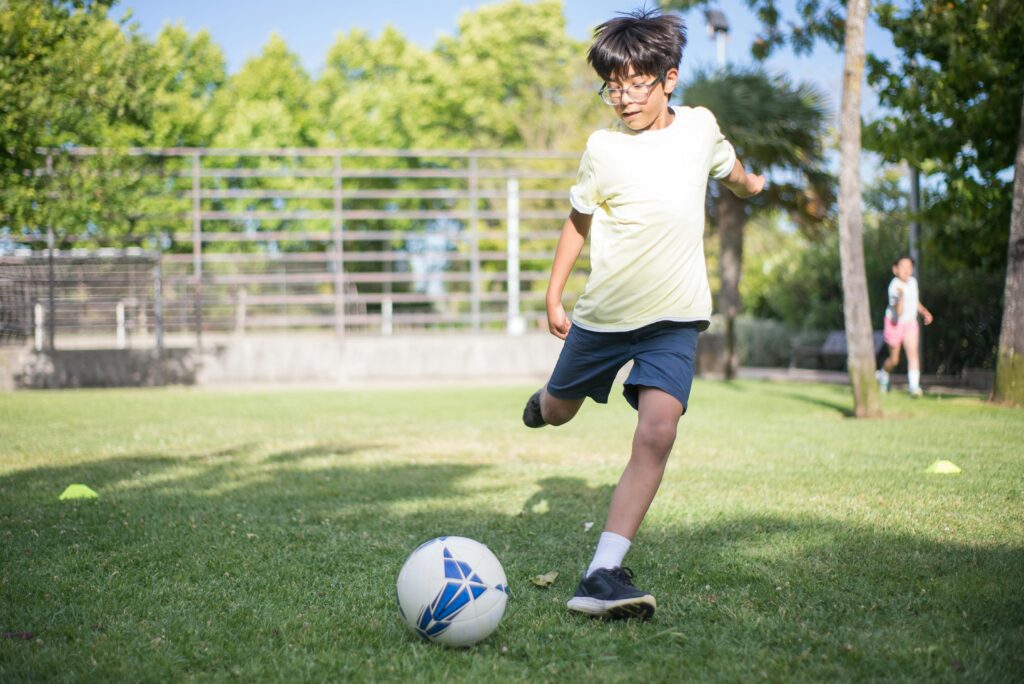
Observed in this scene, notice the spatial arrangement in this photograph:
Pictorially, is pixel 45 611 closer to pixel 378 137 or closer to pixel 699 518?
pixel 699 518

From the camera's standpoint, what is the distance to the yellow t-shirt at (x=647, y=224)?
11.5ft

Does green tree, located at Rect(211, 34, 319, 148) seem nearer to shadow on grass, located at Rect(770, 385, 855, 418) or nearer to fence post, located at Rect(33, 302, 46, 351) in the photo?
fence post, located at Rect(33, 302, 46, 351)

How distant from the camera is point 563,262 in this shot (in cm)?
370

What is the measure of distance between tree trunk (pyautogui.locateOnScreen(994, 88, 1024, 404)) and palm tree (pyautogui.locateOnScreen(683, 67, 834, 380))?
6.65m

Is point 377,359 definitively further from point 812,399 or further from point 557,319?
point 557,319

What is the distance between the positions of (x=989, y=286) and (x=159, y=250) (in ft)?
47.8

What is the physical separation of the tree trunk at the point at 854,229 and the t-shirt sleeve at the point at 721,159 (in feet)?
21.3

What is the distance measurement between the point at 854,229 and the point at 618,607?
25.4 ft

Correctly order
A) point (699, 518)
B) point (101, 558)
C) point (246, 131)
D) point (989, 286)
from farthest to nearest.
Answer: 1. point (246, 131)
2. point (989, 286)
3. point (699, 518)
4. point (101, 558)

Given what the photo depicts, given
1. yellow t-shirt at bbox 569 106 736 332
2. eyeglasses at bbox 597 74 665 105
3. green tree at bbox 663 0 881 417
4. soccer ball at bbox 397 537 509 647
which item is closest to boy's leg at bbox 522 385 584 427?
yellow t-shirt at bbox 569 106 736 332

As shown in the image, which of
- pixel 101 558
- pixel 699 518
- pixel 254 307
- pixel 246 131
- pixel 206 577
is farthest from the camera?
pixel 246 131

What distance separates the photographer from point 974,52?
37.9ft

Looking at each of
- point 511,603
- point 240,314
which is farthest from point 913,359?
point 240,314

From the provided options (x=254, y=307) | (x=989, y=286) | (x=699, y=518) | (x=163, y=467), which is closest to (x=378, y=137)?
(x=254, y=307)
